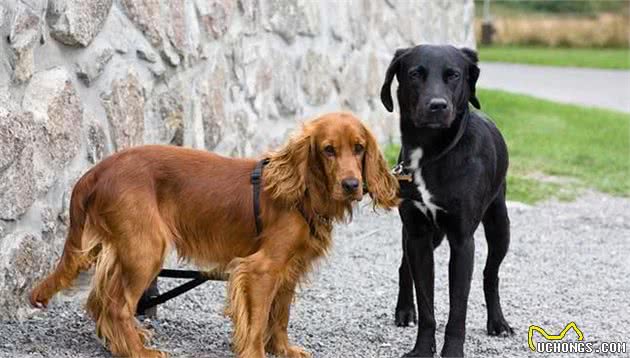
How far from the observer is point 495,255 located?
18.2 ft

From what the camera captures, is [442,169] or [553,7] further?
[553,7]

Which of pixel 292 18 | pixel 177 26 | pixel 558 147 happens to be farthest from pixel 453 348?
pixel 558 147

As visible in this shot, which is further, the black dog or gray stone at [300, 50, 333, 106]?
gray stone at [300, 50, 333, 106]

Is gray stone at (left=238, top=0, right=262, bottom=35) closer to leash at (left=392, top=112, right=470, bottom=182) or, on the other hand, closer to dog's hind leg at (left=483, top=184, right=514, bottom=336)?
dog's hind leg at (left=483, top=184, right=514, bottom=336)

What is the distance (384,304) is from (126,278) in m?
1.81

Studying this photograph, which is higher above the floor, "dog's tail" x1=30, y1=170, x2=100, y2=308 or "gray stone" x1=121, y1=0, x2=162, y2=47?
"gray stone" x1=121, y1=0, x2=162, y2=47

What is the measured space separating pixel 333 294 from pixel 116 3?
1850mm

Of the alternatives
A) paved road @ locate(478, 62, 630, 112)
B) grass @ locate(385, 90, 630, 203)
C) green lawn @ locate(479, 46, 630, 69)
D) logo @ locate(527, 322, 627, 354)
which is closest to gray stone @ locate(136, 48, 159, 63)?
logo @ locate(527, 322, 627, 354)

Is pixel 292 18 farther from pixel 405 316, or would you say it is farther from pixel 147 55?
pixel 405 316

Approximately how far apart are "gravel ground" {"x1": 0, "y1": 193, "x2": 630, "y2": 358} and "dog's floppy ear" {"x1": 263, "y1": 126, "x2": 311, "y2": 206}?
414 millimetres

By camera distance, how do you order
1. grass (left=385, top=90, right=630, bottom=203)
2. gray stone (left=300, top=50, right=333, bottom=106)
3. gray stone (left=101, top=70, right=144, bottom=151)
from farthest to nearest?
grass (left=385, top=90, right=630, bottom=203), gray stone (left=300, top=50, right=333, bottom=106), gray stone (left=101, top=70, right=144, bottom=151)

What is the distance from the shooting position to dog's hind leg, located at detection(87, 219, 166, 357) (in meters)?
4.64

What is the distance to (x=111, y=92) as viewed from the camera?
578 cm

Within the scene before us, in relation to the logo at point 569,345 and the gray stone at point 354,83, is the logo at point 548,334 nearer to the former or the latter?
the logo at point 569,345
